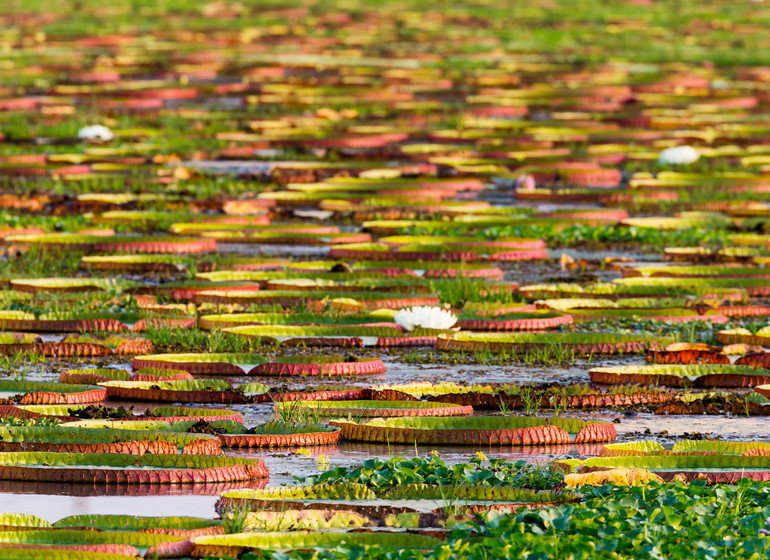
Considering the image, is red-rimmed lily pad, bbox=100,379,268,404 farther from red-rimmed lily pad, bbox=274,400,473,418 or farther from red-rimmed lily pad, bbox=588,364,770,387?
red-rimmed lily pad, bbox=588,364,770,387

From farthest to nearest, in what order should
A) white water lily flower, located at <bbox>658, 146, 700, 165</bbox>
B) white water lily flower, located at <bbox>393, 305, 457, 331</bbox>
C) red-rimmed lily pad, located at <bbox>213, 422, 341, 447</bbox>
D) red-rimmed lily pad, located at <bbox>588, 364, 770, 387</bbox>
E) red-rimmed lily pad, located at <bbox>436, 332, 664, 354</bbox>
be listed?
white water lily flower, located at <bbox>658, 146, 700, 165</bbox>, white water lily flower, located at <bbox>393, 305, 457, 331</bbox>, red-rimmed lily pad, located at <bbox>436, 332, 664, 354</bbox>, red-rimmed lily pad, located at <bbox>588, 364, 770, 387</bbox>, red-rimmed lily pad, located at <bbox>213, 422, 341, 447</bbox>

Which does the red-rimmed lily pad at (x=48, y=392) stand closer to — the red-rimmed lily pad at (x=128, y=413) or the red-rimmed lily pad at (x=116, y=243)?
the red-rimmed lily pad at (x=128, y=413)

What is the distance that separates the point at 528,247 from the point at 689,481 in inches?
255

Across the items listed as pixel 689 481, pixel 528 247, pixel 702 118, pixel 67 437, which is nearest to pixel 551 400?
pixel 689 481

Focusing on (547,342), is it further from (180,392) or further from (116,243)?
(116,243)

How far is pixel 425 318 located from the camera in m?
9.11

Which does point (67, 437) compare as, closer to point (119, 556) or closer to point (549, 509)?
point (119, 556)

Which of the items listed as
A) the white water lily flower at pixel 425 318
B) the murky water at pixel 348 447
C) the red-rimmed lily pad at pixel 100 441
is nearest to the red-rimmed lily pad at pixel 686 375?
the murky water at pixel 348 447

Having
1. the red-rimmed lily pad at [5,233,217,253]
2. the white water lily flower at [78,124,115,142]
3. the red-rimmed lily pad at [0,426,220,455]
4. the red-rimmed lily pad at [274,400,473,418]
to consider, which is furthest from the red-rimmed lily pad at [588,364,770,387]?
the white water lily flower at [78,124,115,142]

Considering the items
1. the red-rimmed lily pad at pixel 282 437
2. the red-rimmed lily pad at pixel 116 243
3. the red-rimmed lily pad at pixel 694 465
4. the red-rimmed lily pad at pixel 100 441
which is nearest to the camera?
the red-rimmed lily pad at pixel 694 465

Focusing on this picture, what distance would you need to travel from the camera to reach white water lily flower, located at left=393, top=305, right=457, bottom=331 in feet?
29.8

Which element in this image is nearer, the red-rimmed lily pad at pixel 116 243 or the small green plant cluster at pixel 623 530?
the small green plant cluster at pixel 623 530

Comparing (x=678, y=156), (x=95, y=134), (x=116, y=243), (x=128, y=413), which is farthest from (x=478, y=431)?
(x=95, y=134)

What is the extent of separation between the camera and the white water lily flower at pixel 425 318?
9086 millimetres
